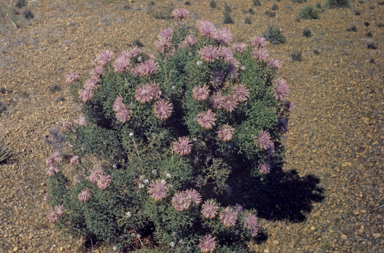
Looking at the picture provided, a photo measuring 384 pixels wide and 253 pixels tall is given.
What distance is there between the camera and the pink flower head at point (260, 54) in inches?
165

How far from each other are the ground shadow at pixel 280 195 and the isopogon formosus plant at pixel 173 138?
3.69 feet

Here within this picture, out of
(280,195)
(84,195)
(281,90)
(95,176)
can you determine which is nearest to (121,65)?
(95,176)

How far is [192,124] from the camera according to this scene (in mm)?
3576

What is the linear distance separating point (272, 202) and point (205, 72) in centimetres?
291

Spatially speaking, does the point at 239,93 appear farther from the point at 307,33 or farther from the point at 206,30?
the point at 307,33

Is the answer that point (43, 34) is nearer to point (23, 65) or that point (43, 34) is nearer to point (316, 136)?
point (23, 65)

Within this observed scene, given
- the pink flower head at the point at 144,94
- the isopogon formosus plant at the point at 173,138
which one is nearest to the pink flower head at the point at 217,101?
the isopogon formosus plant at the point at 173,138

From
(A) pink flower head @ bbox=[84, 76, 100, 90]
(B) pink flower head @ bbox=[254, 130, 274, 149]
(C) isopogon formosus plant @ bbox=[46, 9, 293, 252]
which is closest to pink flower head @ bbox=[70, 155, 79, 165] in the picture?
(C) isopogon formosus plant @ bbox=[46, 9, 293, 252]

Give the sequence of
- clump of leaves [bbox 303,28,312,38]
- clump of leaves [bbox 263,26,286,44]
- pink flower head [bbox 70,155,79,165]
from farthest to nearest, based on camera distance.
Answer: clump of leaves [bbox 303,28,312,38], clump of leaves [bbox 263,26,286,44], pink flower head [bbox 70,155,79,165]

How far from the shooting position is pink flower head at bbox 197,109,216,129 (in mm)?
3340

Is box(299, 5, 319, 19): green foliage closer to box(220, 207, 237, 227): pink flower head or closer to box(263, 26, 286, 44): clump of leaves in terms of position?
box(263, 26, 286, 44): clump of leaves

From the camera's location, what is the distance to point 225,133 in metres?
3.49

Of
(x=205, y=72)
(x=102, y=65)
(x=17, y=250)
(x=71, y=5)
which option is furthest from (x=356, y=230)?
(x=71, y=5)

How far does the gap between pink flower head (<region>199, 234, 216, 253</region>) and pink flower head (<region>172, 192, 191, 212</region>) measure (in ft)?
2.16
